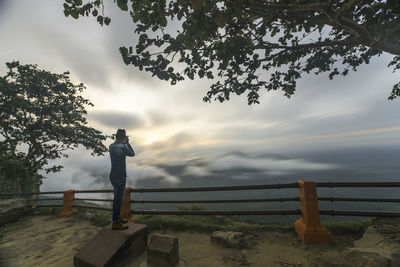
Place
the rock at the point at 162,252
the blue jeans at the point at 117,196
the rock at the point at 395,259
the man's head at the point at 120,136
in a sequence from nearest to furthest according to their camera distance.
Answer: the rock at the point at 395,259
the rock at the point at 162,252
the blue jeans at the point at 117,196
the man's head at the point at 120,136

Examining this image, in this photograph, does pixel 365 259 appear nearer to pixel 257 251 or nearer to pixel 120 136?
pixel 257 251

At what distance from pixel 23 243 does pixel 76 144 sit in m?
10.1

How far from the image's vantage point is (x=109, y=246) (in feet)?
10.2

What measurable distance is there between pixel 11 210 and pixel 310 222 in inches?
431

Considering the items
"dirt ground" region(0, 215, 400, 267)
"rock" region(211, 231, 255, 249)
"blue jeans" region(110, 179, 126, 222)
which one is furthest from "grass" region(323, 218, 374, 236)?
"blue jeans" region(110, 179, 126, 222)

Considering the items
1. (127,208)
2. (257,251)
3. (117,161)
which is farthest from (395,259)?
(127,208)

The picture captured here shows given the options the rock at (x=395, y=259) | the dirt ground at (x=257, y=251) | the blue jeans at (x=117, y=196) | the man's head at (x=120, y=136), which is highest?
the man's head at (x=120, y=136)

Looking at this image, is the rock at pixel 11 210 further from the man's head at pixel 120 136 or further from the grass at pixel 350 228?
the grass at pixel 350 228

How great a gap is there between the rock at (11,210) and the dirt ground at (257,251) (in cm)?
263

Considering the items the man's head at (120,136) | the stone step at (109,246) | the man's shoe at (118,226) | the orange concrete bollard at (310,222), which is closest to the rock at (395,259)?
the orange concrete bollard at (310,222)

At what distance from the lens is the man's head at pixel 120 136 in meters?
3.88

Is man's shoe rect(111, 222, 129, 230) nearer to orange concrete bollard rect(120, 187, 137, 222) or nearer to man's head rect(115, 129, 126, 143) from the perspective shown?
orange concrete bollard rect(120, 187, 137, 222)

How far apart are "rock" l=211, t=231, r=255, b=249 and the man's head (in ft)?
10.3

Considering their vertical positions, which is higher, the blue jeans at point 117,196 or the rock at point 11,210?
the blue jeans at point 117,196
